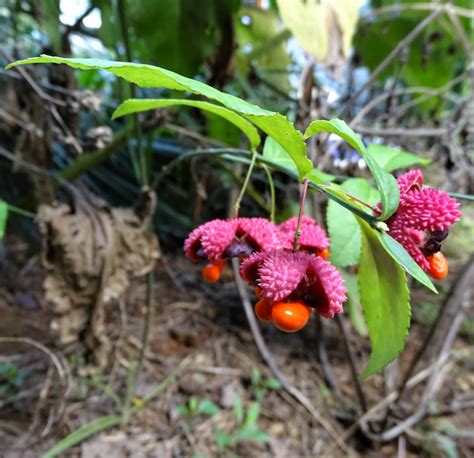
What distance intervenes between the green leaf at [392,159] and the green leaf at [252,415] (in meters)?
0.81

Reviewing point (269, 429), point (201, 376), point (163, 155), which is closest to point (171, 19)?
point (163, 155)

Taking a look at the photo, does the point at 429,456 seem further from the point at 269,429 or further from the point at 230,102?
the point at 230,102

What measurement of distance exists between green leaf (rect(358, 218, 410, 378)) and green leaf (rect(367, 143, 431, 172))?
18 cm

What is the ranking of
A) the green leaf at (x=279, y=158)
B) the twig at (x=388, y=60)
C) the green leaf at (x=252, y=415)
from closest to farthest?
the green leaf at (x=279, y=158), the twig at (x=388, y=60), the green leaf at (x=252, y=415)

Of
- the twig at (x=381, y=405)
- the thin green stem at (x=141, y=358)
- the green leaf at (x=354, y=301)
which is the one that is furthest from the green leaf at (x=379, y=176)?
the twig at (x=381, y=405)

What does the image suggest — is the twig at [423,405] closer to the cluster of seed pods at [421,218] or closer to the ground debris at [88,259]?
the ground debris at [88,259]

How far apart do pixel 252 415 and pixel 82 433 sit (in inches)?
16.7

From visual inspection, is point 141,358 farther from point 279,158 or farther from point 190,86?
point 190,86

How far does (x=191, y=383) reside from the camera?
1268mm

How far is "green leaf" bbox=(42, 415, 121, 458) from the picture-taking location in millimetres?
955

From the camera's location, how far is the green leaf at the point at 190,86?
310 millimetres

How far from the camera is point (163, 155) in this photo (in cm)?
165

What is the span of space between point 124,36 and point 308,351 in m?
1.10

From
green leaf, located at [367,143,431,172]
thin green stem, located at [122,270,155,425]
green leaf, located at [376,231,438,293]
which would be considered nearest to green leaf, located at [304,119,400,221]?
green leaf, located at [376,231,438,293]
